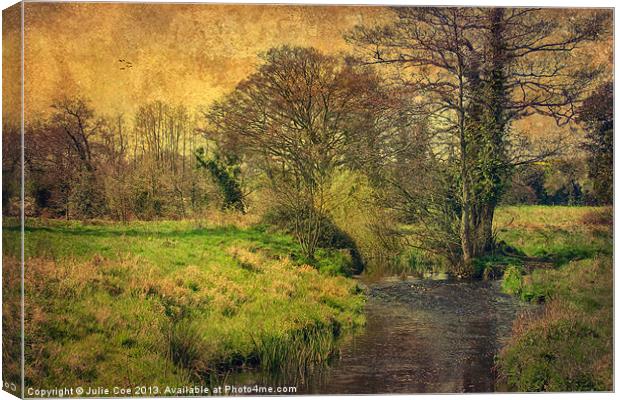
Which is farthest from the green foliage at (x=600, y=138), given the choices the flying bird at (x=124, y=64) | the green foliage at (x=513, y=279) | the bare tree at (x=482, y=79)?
the flying bird at (x=124, y=64)

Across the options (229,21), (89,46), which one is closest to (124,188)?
(89,46)

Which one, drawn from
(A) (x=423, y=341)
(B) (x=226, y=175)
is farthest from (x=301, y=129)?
(A) (x=423, y=341)

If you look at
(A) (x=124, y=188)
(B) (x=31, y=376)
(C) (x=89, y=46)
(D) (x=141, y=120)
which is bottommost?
(B) (x=31, y=376)

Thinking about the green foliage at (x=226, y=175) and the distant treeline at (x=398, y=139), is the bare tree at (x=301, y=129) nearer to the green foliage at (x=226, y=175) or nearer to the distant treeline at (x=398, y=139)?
the distant treeline at (x=398, y=139)

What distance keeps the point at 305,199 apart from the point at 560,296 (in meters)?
3.29

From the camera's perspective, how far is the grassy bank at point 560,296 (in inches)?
403

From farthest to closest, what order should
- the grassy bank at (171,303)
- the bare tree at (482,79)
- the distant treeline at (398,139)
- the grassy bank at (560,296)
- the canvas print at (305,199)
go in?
the bare tree at (482,79) → the distant treeline at (398,139) → the grassy bank at (560,296) → the canvas print at (305,199) → the grassy bank at (171,303)

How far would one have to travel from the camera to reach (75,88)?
1009cm

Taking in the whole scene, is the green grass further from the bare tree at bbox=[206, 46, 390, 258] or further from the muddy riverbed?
the bare tree at bbox=[206, 46, 390, 258]

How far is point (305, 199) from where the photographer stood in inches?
426

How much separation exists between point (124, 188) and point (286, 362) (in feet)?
9.02

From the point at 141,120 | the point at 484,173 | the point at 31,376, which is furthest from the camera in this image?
the point at 484,173

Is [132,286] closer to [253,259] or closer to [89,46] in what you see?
[253,259]

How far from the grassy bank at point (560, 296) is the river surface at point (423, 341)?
0.79ft
